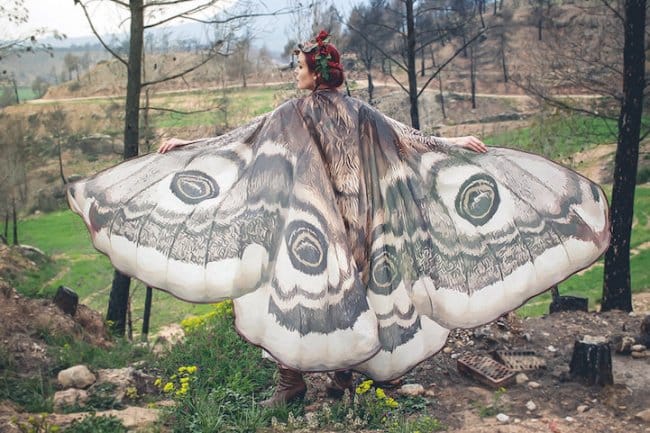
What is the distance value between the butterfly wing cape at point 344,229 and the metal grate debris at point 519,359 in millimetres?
1299

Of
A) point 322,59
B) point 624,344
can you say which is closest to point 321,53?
point 322,59

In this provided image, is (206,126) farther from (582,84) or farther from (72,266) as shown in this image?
(582,84)

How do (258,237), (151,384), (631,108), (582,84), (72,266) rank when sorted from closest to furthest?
(258,237), (151,384), (631,108), (582,84), (72,266)

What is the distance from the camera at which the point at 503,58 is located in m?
50.3

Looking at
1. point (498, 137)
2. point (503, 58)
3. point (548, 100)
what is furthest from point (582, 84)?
point (503, 58)

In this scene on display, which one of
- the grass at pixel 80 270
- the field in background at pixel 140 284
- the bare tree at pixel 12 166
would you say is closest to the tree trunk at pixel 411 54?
the field in background at pixel 140 284

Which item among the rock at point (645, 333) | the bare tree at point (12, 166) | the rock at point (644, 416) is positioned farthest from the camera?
the bare tree at point (12, 166)

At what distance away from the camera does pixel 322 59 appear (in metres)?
4.98

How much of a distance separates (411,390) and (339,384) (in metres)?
0.63

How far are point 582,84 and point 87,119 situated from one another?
38.3 m

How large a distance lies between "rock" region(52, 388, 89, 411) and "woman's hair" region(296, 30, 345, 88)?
123 inches

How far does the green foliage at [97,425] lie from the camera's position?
454 cm

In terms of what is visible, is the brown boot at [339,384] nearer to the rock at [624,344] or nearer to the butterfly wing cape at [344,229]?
the butterfly wing cape at [344,229]

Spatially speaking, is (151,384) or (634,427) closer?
(634,427)
